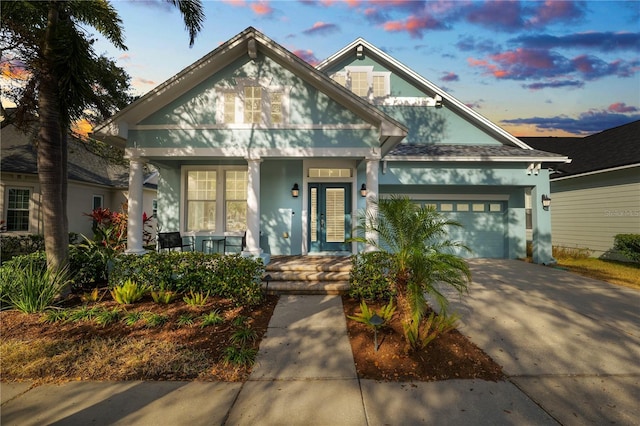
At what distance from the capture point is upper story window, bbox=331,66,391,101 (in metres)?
11.8

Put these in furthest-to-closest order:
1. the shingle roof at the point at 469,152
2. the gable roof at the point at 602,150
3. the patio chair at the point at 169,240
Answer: the gable roof at the point at 602,150, the shingle roof at the point at 469,152, the patio chair at the point at 169,240

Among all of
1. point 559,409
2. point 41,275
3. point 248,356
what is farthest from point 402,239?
point 41,275

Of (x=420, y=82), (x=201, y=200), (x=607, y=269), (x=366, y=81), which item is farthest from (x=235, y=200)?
(x=607, y=269)

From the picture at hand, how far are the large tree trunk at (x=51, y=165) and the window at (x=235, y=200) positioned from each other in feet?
12.9

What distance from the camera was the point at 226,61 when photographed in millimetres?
7332

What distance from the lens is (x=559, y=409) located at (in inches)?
109

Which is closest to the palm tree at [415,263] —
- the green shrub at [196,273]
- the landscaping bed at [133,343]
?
the landscaping bed at [133,343]

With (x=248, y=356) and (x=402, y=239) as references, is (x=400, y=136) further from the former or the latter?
(x=248, y=356)

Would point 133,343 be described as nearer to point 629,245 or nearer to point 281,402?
point 281,402

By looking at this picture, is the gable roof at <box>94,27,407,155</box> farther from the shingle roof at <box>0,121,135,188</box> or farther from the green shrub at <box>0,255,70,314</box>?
the shingle roof at <box>0,121,135,188</box>

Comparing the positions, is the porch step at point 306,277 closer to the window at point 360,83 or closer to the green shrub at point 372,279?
the green shrub at point 372,279

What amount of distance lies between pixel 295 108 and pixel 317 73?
100 cm

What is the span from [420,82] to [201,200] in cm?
966

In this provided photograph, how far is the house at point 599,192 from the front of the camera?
10297 mm
